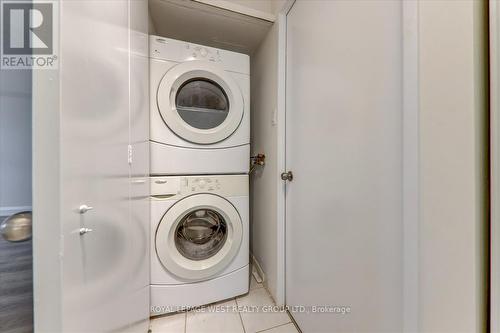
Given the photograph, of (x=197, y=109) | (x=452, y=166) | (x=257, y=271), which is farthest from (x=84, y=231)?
(x=257, y=271)

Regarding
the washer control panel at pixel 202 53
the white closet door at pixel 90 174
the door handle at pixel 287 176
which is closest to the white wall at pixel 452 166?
the door handle at pixel 287 176

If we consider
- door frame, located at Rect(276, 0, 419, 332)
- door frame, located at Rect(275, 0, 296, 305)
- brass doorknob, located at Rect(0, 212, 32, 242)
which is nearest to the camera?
brass doorknob, located at Rect(0, 212, 32, 242)

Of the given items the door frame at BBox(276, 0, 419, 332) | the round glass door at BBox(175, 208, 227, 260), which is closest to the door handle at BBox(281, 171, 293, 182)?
the round glass door at BBox(175, 208, 227, 260)

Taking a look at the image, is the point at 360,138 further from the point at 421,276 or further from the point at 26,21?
the point at 26,21

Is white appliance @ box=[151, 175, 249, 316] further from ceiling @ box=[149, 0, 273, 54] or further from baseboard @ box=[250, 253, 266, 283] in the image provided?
ceiling @ box=[149, 0, 273, 54]

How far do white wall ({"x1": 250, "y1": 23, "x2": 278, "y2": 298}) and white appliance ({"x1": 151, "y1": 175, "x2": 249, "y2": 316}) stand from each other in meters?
0.18

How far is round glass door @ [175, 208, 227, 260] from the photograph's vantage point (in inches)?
48.6

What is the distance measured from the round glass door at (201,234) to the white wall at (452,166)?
1.03 meters

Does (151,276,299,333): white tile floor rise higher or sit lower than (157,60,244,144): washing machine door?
lower

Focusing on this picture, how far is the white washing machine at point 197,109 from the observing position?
111 cm

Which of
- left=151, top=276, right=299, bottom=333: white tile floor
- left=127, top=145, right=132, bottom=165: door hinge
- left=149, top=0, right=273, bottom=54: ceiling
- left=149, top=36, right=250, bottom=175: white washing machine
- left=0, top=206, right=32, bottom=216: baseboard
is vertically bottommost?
left=151, top=276, right=299, bottom=333: white tile floor

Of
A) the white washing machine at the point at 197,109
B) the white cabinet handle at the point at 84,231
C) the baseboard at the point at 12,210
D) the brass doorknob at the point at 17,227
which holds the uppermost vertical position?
the white washing machine at the point at 197,109

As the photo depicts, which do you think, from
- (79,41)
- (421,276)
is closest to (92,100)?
(79,41)

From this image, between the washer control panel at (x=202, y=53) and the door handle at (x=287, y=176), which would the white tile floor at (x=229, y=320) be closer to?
the door handle at (x=287, y=176)
